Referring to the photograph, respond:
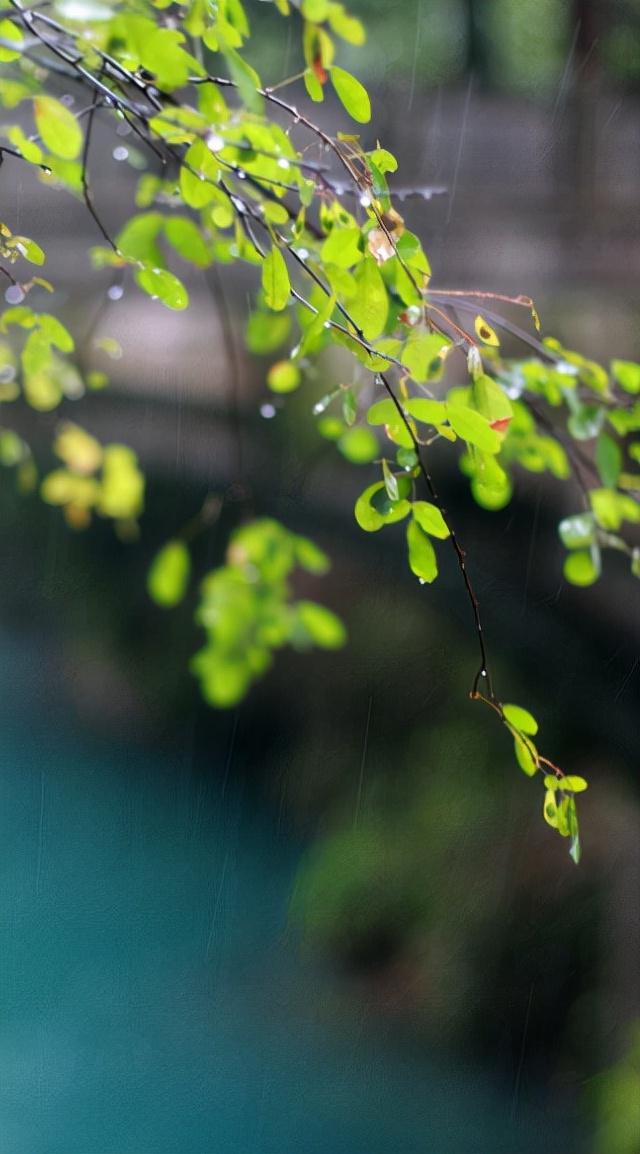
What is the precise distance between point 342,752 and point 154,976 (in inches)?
12.9

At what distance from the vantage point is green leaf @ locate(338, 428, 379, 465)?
110cm

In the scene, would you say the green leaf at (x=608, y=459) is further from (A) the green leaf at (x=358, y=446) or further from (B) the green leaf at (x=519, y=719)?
(B) the green leaf at (x=519, y=719)

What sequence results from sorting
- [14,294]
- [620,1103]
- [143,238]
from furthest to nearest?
[620,1103] → [14,294] → [143,238]

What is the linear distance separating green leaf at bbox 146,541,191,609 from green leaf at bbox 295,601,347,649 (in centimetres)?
14

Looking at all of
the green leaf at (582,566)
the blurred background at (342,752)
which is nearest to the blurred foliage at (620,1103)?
the blurred background at (342,752)

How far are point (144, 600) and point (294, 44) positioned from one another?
647mm

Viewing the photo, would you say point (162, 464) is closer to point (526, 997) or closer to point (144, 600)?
point (144, 600)

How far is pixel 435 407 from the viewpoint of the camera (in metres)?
0.67

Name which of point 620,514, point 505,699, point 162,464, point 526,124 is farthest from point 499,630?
point 526,124

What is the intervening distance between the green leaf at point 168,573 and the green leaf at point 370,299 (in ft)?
1.70

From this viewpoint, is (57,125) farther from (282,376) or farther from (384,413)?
(282,376)

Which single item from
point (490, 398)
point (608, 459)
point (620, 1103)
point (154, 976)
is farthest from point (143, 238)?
point (620, 1103)

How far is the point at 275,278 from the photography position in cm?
61

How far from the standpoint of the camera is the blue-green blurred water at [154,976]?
1039mm
